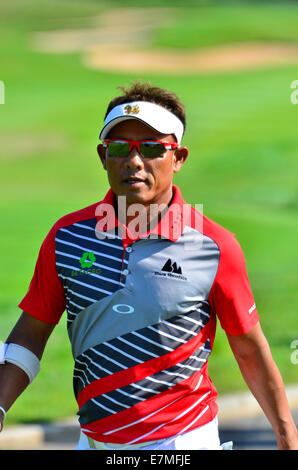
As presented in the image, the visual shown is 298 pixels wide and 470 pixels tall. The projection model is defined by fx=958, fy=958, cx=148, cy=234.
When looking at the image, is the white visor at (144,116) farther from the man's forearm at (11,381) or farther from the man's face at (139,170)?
the man's forearm at (11,381)

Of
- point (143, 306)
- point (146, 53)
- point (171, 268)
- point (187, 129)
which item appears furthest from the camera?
point (146, 53)

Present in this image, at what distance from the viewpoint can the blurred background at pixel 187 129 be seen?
13.1 metres

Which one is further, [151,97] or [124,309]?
[151,97]

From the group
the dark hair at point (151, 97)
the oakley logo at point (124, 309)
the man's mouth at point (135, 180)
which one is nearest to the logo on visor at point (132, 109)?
the dark hair at point (151, 97)

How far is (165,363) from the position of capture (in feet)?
14.5

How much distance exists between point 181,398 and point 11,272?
38.2ft

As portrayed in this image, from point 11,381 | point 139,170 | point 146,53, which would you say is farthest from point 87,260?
point 146,53

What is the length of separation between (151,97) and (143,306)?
3.60 ft

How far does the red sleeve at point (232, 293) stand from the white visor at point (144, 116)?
2.09ft

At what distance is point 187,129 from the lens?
31.8m

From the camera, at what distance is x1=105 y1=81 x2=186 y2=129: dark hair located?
15.7 ft

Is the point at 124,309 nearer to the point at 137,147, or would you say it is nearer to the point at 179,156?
the point at 137,147

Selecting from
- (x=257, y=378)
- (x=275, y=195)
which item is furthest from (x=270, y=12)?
(x=257, y=378)
